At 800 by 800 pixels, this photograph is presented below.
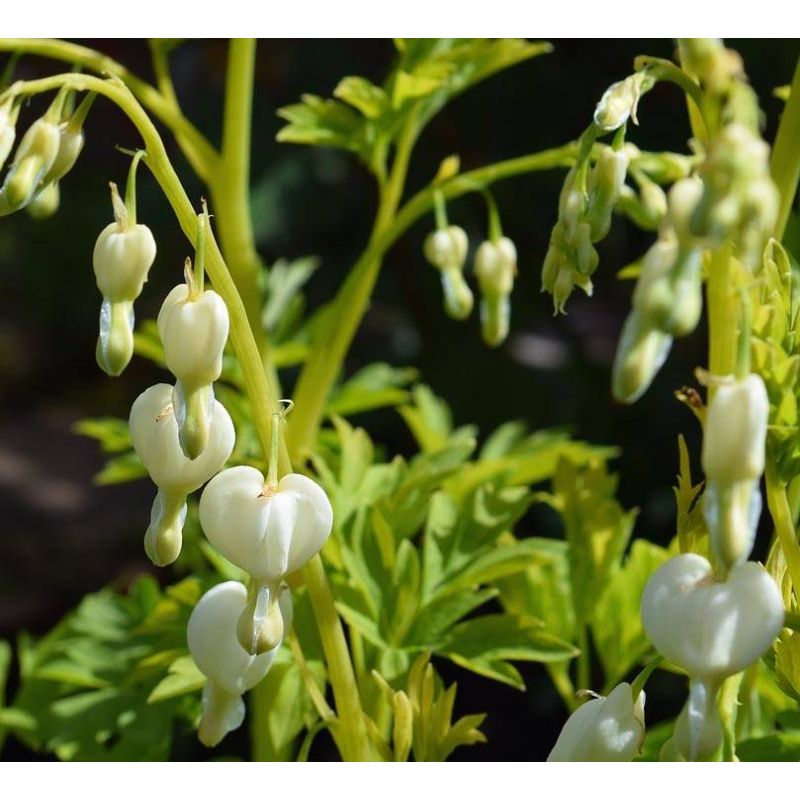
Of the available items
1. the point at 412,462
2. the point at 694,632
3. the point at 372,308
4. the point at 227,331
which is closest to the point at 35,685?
the point at 412,462

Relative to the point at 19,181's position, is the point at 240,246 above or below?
below

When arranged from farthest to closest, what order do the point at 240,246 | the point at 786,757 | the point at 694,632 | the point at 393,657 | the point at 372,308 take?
the point at 372,308, the point at 240,246, the point at 393,657, the point at 786,757, the point at 694,632

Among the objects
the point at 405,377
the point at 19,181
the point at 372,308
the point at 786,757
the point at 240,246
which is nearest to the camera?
the point at 19,181

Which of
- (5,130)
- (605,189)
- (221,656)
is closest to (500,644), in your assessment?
(221,656)

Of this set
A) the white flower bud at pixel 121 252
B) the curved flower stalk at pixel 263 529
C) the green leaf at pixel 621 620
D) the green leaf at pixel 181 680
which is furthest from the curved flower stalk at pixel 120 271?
the green leaf at pixel 621 620

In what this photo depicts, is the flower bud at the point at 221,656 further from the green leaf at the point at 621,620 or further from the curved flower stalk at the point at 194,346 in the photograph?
the green leaf at the point at 621,620

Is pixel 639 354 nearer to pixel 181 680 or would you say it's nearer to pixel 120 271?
pixel 120 271
